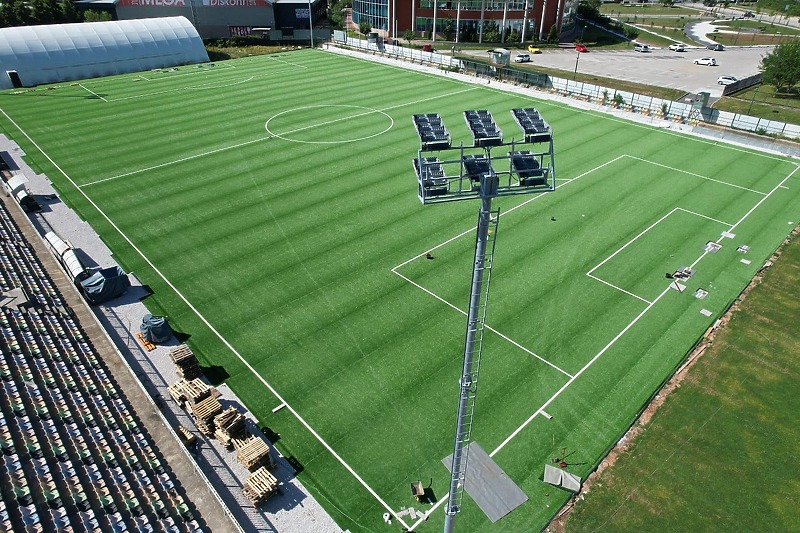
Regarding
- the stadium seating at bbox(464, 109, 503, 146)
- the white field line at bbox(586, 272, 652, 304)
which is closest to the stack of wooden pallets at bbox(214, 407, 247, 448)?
the stadium seating at bbox(464, 109, 503, 146)

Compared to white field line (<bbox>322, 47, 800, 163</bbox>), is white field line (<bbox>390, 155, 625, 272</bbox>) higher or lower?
Result: lower

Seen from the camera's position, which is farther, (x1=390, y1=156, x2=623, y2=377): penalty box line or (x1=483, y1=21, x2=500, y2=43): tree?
(x1=483, y1=21, x2=500, y2=43): tree

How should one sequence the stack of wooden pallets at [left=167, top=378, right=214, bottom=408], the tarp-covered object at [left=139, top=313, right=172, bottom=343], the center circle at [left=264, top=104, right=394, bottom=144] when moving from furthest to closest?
the center circle at [left=264, top=104, right=394, bottom=144] → the tarp-covered object at [left=139, top=313, right=172, bottom=343] → the stack of wooden pallets at [left=167, top=378, right=214, bottom=408]

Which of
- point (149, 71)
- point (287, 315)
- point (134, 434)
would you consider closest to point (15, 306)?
point (134, 434)

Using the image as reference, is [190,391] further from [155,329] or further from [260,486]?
[260,486]

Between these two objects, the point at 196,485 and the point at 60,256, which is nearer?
the point at 196,485

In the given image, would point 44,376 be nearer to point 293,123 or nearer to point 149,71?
point 293,123

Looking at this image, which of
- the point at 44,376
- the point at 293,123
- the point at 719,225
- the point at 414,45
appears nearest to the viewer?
the point at 44,376

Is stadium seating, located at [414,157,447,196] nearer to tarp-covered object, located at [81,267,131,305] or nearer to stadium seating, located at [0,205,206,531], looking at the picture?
stadium seating, located at [0,205,206,531]
